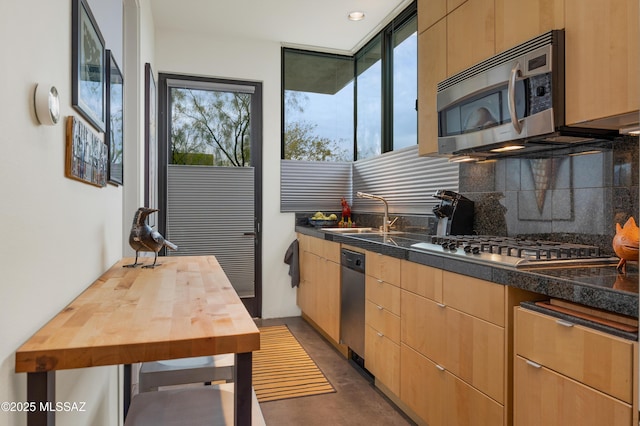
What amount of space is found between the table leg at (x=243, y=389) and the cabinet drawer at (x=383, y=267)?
1.56 meters

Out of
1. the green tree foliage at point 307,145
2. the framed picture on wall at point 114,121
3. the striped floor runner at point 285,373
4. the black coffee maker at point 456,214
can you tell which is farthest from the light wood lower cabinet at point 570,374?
the green tree foliage at point 307,145

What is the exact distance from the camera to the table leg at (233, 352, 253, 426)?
925 mm

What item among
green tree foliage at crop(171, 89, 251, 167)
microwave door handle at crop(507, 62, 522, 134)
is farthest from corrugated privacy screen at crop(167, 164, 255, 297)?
microwave door handle at crop(507, 62, 522, 134)

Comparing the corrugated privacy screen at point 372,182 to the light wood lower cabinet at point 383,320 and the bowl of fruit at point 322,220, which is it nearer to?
the bowl of fruit at point 322,220

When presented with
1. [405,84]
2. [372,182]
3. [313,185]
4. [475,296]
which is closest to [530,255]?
[475,296]

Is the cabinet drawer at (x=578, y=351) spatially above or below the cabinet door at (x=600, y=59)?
below

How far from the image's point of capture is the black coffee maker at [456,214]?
2.68 meters

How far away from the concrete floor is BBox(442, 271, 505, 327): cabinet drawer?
902 mm

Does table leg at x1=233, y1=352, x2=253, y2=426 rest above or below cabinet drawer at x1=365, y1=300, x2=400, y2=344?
above

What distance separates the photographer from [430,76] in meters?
2.69

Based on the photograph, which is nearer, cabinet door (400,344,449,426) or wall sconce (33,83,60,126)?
wall sconce (33,83,60,126)

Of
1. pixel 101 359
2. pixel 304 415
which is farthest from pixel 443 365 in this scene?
pixel 101 359

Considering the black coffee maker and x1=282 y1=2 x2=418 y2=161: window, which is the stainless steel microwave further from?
x1=282 y1=2 x2=418 y2=161: window

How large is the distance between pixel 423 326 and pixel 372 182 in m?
2.34
